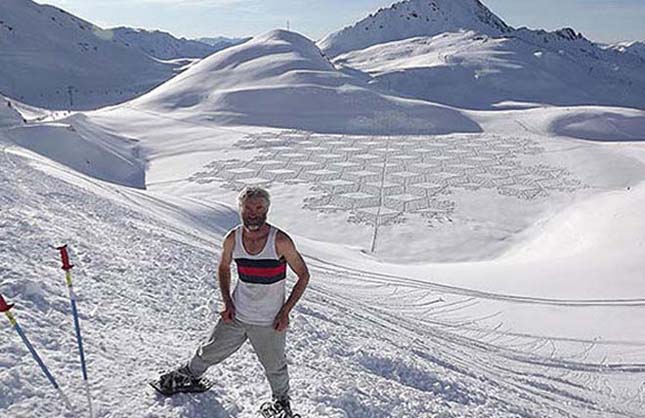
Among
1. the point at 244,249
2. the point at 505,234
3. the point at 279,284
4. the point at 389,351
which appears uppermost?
the point at 244,249

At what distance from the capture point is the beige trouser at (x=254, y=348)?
4.39 metres

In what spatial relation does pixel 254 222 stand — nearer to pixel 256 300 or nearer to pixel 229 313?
pixel 256 300

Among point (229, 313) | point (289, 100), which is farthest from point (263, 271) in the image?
point (289, 100)

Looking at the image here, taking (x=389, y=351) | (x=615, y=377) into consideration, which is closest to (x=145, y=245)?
(x=389, y=351)

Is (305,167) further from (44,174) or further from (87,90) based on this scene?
(87,90)

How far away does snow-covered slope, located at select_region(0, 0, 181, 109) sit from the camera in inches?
3867

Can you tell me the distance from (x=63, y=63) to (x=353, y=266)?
4782 inches

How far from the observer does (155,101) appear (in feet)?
192

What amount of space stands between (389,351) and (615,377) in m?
5.06

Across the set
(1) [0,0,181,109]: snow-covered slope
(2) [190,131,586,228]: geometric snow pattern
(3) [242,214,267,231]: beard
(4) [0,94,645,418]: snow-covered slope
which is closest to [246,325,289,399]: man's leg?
(4) [0,94,645,418]: snow-covered slope

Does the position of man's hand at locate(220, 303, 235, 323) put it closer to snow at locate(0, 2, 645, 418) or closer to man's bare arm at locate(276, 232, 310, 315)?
man's bare arm at locate(276, 232, 310, 315)

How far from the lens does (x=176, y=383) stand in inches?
182

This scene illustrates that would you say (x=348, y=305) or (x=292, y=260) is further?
(x=348, y=305)

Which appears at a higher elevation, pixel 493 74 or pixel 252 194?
pixel 493 74
